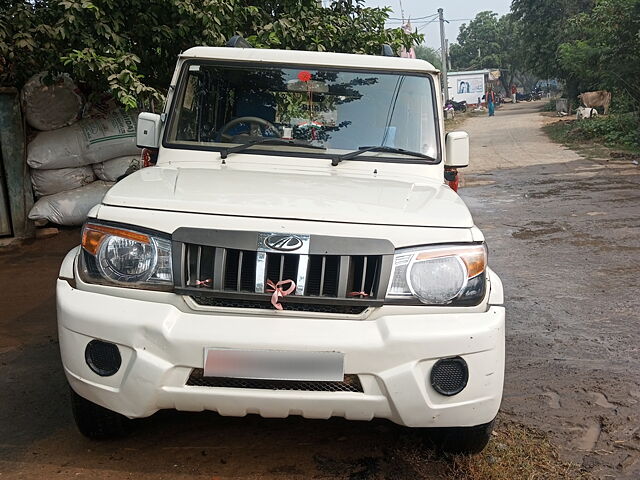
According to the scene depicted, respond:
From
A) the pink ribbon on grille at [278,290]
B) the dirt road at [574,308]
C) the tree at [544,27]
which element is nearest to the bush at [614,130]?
the dirt road at [574,308]

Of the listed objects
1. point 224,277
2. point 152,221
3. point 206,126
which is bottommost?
point 224,277

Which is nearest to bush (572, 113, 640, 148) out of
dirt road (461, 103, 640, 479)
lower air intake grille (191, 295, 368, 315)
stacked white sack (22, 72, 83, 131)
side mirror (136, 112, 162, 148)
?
dirt road (461, 103, 640, 479)

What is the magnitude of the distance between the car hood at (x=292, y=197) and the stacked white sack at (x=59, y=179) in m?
4.99

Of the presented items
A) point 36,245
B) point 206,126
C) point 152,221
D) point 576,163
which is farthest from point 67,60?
point 576,163

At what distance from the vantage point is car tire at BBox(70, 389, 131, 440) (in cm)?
288

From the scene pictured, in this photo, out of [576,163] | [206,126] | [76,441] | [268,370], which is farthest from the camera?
[576,163]

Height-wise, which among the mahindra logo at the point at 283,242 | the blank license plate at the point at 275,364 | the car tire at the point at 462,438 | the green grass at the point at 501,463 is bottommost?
the green grass at the point at 501,463

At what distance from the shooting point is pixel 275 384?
8.08 ft

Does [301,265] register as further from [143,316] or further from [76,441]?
[76,441]

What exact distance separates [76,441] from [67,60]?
4.39 meters

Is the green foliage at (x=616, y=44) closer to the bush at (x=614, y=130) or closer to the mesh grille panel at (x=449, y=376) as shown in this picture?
the bush at (x=614, y=130)

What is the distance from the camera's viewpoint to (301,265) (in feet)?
8.30

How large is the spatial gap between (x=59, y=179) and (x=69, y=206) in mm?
346

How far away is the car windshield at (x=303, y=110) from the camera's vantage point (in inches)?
150
